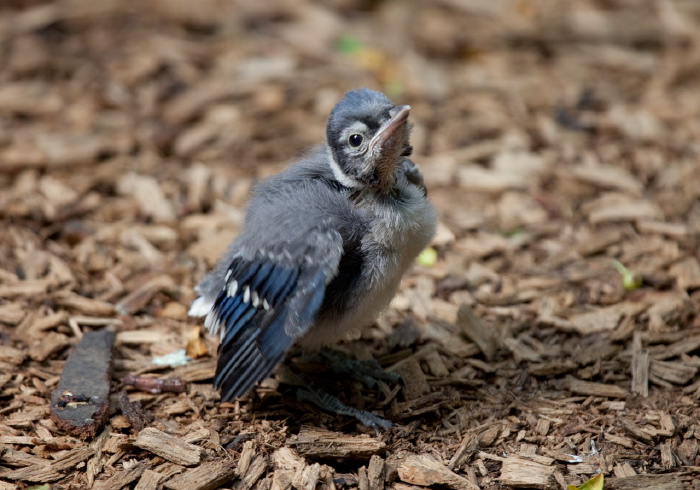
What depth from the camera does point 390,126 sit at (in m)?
3.86

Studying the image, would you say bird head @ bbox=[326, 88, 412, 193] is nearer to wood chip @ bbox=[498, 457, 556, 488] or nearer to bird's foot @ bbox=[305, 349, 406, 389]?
bird's foot @ bbox=[305, 349, 406, 389]

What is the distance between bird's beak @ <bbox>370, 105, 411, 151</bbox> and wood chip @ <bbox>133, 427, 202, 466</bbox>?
1.73 metres

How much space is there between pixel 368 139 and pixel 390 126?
0.14 m

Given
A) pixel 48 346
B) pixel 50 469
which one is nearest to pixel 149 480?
pixel 50 469

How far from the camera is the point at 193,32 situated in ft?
25.1

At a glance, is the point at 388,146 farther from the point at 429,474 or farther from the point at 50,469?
the point at 50,469

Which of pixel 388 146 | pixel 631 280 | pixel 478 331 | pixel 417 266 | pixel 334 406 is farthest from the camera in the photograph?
pixel 417 266

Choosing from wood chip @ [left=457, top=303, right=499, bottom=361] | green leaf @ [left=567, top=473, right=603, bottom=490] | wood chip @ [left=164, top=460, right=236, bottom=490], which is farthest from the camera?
wood chip @ [left=457, top=303, right=499, bottom=361]

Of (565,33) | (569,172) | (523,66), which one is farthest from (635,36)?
(569,172)

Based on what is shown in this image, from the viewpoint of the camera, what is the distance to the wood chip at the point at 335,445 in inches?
143

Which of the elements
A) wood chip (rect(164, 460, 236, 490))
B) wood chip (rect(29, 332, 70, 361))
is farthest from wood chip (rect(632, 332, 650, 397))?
wood chip (rect(29, 332, 70, 361))

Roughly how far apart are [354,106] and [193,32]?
427cm

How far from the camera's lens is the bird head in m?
3.90

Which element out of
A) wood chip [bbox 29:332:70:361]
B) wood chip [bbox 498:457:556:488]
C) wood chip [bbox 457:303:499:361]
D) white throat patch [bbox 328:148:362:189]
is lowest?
wood chip [bbox 29:332:70:361]
